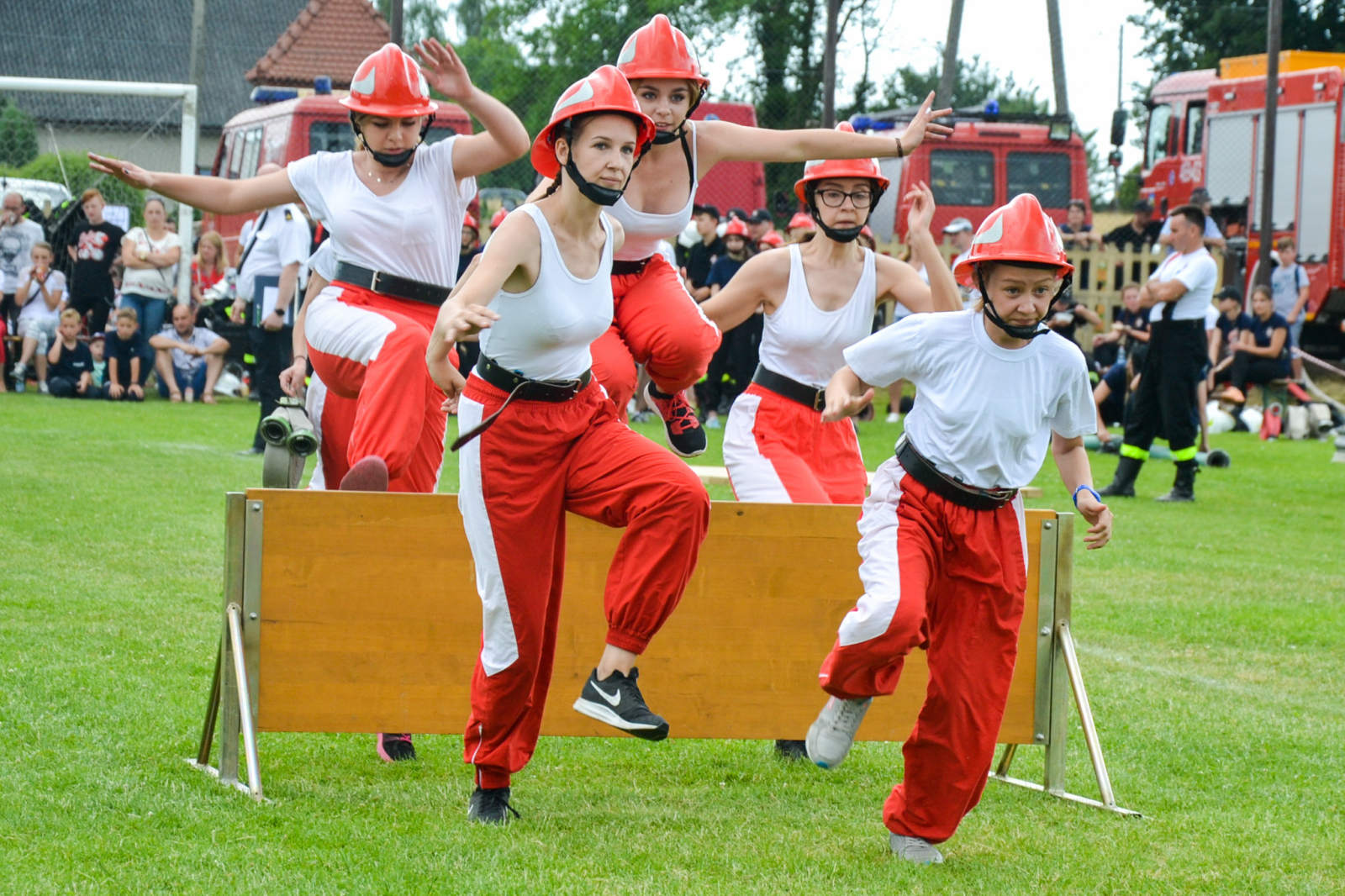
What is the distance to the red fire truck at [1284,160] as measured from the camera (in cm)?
2350

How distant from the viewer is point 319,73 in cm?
3675

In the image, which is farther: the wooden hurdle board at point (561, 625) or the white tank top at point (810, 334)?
the white tank top at point (810, 334)

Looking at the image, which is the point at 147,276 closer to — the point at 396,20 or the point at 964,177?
the point at 396,20

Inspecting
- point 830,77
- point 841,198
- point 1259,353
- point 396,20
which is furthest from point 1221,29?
point 841,198

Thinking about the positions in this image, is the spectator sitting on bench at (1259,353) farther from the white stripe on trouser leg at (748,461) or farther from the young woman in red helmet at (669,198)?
the young woman in red helmet at (669,198)

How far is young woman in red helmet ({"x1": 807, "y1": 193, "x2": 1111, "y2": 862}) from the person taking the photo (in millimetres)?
4699

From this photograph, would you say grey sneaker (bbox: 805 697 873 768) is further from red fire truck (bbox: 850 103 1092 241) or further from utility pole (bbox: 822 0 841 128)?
red fire truck (bbox: 850 103 1092 241)

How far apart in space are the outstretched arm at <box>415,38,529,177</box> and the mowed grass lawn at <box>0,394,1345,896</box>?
2037mm

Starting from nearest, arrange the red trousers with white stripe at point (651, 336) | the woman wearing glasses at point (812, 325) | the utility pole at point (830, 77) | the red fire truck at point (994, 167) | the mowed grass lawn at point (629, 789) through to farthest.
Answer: the mowed grass lawn at point (629, 789)
the red trousers with white stripe at point (651, 336)
the woman wearing glasses at point (812, 325)
the utility pole at point (830, 77)
the red fire truck at point (994, 167)

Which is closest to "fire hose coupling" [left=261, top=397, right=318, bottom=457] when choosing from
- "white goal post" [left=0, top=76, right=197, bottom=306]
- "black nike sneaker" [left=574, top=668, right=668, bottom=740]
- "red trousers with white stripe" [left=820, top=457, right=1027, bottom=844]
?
"black nike sneaker" [left=574, top=668, right=668, bottom=740]

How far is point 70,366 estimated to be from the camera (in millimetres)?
19672

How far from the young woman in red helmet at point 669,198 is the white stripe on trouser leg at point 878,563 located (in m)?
1.29

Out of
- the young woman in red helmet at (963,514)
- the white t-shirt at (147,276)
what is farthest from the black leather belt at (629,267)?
the white t-shirt at (147,276)

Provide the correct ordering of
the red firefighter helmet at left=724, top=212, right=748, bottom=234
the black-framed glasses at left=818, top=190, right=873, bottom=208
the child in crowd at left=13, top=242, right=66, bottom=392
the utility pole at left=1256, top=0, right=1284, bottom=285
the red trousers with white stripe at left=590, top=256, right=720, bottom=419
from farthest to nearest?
the utility pole at left=1256, top=0, right=1284, bottom=285
the child in crowd at left=13, top=242, right=66, bottom=392
the red firefighter helmet at left=724, top=212, right=748, bottom=234
the black-framed glasses at left=818, top=190, right=873, bottom=208
the red trousers with white stripe at left=590, top=256, right=720, bottom=419
